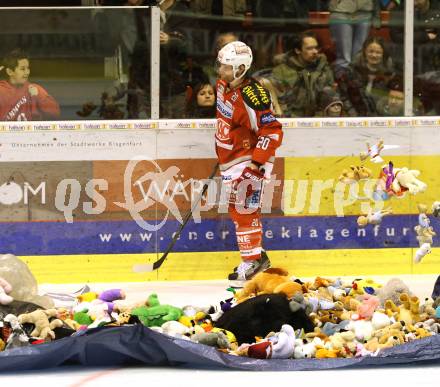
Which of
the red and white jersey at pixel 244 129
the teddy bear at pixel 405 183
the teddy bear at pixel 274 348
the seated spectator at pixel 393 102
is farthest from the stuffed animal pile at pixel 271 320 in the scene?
the seated spectator at pixel 393 102

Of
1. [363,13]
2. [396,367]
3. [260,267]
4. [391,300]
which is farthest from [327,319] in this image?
[363,13]

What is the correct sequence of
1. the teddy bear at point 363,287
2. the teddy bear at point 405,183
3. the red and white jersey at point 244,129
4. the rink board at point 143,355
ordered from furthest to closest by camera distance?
the red and white jersey at point 244,129 < the teddy bear at point 363,287 < the teddy bear at point 405,183 < the rink board at point 143,355

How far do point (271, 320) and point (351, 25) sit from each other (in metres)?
2.92

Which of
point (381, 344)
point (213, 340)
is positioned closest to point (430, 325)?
point (381, 344)

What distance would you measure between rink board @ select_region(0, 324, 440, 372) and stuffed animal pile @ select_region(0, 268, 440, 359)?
0.13 metres

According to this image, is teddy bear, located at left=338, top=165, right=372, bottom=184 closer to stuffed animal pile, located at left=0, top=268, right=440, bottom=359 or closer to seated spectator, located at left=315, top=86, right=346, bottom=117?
stuffed animal pile, located at left=0, top=268, right=440, bottom=359

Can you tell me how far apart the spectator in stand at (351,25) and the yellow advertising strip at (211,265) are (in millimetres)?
1264

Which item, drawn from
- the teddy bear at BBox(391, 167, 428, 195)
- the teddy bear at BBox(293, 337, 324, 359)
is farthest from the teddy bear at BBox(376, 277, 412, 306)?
the teddy bear at BBox(293, 337, 324, 359)

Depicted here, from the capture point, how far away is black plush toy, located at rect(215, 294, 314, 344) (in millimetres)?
6695

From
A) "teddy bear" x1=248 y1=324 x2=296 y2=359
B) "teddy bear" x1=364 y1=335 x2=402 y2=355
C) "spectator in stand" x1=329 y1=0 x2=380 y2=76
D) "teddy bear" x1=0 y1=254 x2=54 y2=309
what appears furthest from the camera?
"spectator in stand" x1=329 y1=0 x2=380 y2=76

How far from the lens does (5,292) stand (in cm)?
719

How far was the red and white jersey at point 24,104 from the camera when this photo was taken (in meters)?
8.72

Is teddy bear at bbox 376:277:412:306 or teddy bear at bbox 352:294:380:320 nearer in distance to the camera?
teddy bear at bbox 352:294:380:320

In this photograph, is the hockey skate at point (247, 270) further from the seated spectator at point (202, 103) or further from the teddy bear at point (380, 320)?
the teddy bear at point (380, 320)
